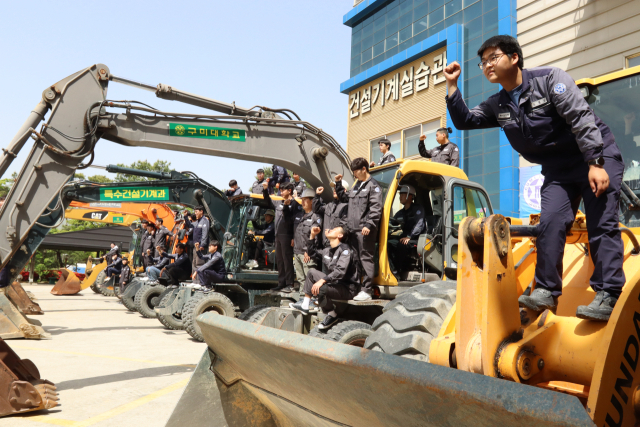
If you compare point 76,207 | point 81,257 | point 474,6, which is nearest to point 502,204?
point 474,6

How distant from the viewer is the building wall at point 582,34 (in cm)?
1291

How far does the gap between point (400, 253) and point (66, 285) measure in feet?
74.6

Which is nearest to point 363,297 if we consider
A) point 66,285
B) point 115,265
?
point 115,265

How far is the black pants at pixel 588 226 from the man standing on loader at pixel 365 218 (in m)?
3.40

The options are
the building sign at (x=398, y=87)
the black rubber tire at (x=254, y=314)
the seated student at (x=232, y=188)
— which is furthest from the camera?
the building sign at (x=398, y=87)

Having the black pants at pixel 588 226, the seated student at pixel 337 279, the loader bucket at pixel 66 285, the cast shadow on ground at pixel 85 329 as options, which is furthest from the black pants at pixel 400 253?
the loader bucket at pixel 66 285

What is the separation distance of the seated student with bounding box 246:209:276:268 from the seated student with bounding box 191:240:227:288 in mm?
616

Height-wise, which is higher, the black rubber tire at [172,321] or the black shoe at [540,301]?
the black shoe at [540,301]

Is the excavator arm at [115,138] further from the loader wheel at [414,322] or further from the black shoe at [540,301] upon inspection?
the black shoe at [540,301]

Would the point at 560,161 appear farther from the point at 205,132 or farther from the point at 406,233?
the point at 205,132

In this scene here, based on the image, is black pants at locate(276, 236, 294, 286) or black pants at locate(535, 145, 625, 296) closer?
black pants at locate(535, 145, 625, 296)

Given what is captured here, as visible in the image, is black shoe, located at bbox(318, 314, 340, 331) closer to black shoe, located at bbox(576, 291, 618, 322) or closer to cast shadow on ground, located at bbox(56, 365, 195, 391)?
cast shadow on ground, located at bbox(56, 365, 195, 391)

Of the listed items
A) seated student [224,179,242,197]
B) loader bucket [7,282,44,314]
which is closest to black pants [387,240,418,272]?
seated student [224,179,242,197]

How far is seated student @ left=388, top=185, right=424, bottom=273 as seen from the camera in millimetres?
6273
